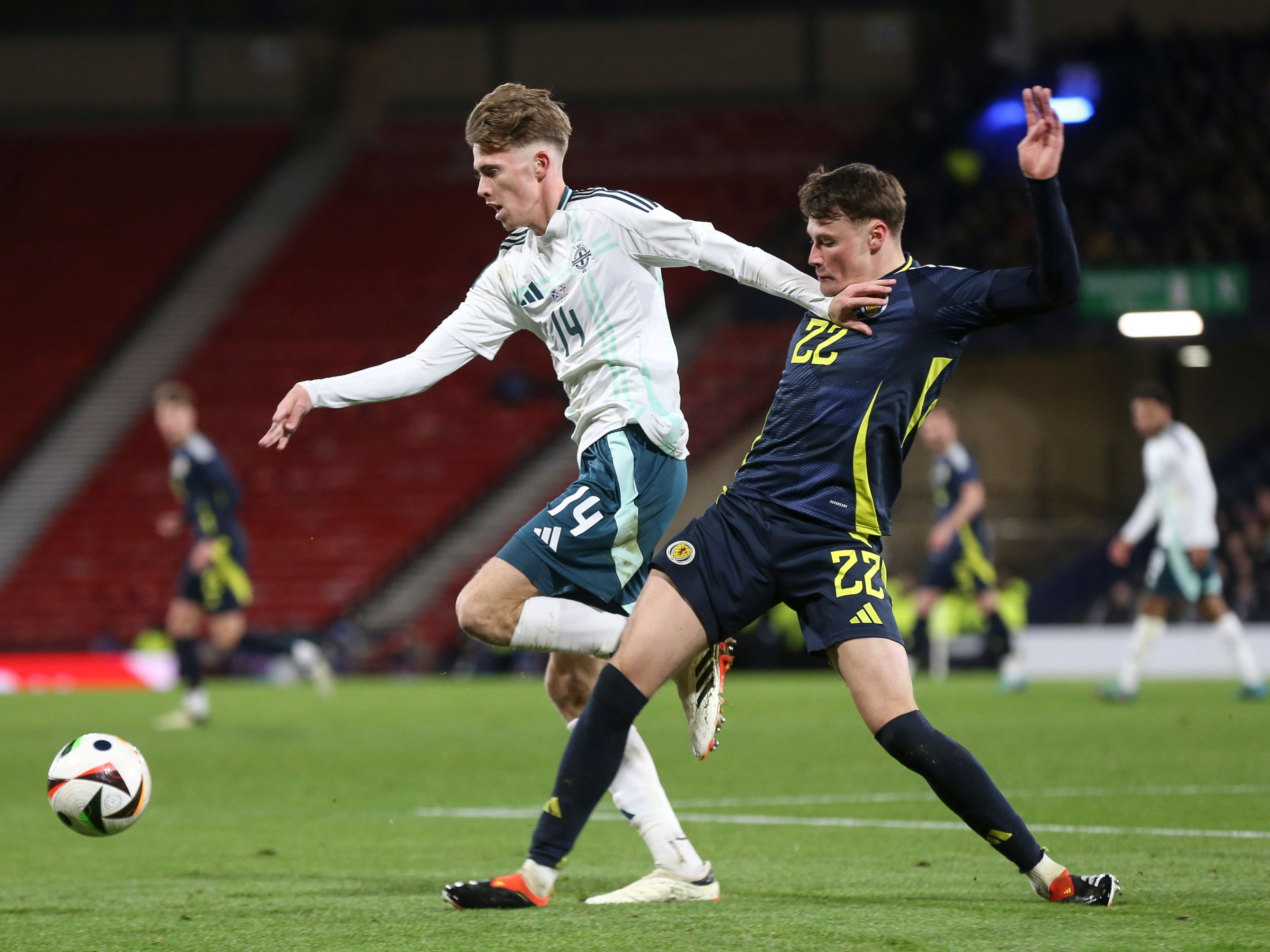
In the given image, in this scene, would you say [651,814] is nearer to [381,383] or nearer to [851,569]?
[851,569]

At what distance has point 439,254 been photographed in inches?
1123

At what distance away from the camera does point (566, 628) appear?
17.7ft

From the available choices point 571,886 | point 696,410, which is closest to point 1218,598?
point 571,886

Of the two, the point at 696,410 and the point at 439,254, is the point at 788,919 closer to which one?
the point at 696,410

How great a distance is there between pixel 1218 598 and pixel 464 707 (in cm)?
638

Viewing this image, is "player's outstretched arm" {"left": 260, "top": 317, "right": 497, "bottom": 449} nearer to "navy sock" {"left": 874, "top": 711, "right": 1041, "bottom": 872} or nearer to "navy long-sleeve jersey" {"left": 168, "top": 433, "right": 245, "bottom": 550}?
"navy sock" {"left": 874, "top": 711, "right": 1041, "bottom": 872}

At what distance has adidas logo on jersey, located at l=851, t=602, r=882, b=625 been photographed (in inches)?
194

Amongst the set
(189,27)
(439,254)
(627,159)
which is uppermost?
(189,27)

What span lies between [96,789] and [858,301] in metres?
3.02

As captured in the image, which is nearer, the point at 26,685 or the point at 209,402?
the point at 26,685

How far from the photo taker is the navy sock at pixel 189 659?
13859 millimetres

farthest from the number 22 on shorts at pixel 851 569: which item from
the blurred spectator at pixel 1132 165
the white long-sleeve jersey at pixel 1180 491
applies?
the blurred spectator at pixel 1132 165

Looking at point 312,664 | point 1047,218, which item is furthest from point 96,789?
point 312,664

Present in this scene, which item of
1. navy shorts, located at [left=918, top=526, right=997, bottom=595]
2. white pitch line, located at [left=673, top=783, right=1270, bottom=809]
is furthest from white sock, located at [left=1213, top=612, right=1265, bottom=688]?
white pitch line, located at [left=673, top=783, right=1270, bottom=809]
